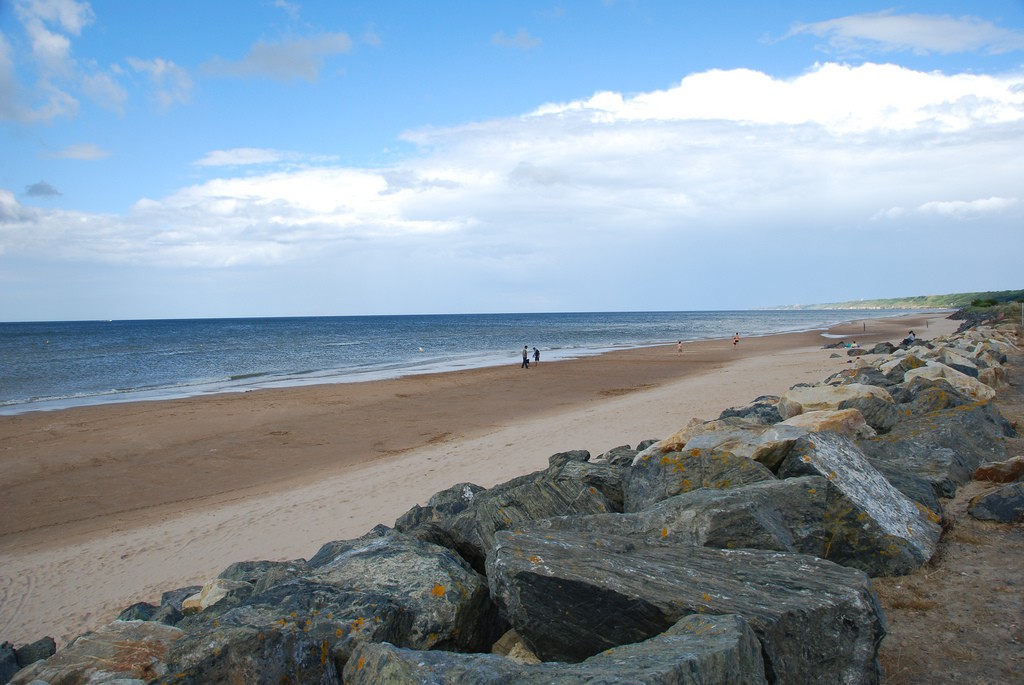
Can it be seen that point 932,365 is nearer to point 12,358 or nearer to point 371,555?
point 371,555

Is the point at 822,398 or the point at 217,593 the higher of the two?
the point at 822,398

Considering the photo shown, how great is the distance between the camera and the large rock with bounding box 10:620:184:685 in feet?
12.4

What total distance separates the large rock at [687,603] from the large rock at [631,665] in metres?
Result: 0.26

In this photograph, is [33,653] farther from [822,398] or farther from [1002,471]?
[822,398]

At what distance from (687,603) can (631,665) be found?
30.1 inches

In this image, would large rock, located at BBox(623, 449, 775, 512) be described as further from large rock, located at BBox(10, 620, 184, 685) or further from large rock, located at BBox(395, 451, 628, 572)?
large rock, located at BBox(10, 620, 184, 685)

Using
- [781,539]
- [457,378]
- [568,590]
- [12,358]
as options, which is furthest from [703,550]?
[12,358]

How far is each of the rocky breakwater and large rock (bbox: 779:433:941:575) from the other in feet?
0.05

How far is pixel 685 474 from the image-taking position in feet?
19.9

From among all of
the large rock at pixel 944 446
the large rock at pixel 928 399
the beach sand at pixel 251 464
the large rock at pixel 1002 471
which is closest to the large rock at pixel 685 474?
the large rock at pixel 944 446

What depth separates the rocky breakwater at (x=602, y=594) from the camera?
3.36 m

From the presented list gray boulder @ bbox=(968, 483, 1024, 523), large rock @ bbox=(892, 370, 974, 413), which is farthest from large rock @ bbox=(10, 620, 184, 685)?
large rock @ bbox=(892, 370, 974, 413)

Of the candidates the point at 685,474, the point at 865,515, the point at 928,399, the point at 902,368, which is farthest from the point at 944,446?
the point at 902,368

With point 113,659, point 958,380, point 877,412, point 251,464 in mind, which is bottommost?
point 251,464
